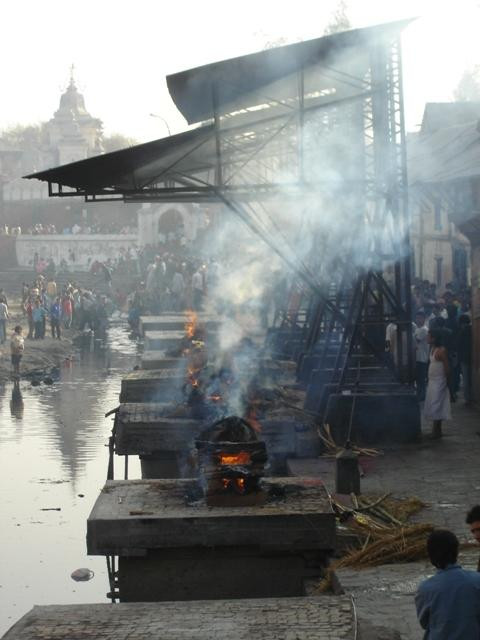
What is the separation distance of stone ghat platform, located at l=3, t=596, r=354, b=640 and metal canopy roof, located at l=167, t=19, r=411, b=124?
8728 mm

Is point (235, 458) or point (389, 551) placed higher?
point (235, 458)

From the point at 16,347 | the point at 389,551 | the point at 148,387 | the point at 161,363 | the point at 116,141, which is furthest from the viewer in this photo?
the point at 116,141

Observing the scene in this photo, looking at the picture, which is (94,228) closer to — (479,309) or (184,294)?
(184,294)

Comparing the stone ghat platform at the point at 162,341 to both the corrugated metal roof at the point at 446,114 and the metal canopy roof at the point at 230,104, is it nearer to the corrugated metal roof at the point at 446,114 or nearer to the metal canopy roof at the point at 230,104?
the metal canopy roof at the point at 230,104

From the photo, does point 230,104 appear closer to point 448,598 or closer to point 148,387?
point 148,387

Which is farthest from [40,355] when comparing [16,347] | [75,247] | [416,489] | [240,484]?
[75,247]

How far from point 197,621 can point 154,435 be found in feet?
24.9

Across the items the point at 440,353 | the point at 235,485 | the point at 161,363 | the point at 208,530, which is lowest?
the point at 208,530

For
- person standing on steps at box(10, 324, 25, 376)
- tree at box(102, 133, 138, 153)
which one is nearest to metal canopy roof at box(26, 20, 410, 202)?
person standing on steps at box(10, 324, 25, 376)

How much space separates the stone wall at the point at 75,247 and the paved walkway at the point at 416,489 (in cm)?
5612

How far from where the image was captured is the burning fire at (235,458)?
38.9 ft

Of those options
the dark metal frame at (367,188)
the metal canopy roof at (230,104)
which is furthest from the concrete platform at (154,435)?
the metal canopy roof at (230,104)

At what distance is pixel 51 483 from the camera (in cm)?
1762

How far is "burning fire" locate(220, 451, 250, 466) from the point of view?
38.9ft
